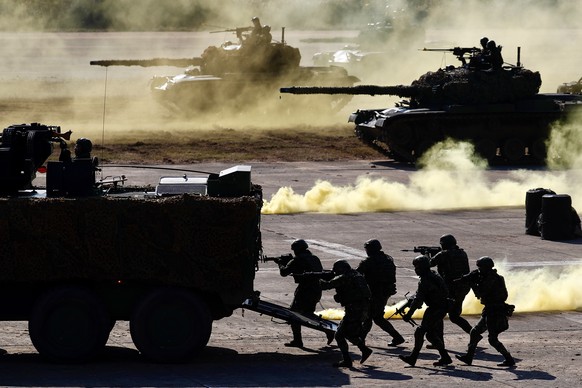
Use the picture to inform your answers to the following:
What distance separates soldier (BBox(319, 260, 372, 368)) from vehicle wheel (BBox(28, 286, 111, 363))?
9.19 ft

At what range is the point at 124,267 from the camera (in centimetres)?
1653

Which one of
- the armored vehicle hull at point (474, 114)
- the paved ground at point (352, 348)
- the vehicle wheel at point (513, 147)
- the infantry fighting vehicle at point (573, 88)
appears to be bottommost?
the paved ground at point (352, 348)

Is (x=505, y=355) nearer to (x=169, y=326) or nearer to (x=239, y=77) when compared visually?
(x=169, y=326)

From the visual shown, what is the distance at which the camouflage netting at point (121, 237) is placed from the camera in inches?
651

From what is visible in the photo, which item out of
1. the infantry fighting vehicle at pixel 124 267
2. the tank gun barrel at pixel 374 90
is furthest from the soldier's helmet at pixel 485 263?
the tank gun barrel at pixel 374 90

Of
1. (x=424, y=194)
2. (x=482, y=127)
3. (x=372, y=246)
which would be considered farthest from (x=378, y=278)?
(x=482, y=127)

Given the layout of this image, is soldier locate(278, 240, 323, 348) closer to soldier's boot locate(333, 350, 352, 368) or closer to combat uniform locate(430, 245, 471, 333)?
soldier's boot locate(333, 350, 352, 368)

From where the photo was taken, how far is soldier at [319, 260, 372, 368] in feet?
53.8

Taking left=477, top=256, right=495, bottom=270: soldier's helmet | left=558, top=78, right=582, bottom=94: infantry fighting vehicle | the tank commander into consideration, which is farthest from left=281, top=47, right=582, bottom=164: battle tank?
left=477, top=256, right=495, bottom=270: soldier's helmet

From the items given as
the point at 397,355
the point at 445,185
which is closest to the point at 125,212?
the point at 397,355

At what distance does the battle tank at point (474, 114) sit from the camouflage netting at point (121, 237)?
23.9m

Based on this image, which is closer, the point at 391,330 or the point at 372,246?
the point at 372,246

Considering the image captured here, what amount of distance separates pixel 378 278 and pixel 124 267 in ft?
10.6

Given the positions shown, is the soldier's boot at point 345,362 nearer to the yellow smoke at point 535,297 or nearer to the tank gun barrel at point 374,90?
the yellow smoke at point 535,297
